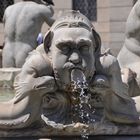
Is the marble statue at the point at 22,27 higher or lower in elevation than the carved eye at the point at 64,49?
lower

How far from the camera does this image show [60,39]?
3281 mm

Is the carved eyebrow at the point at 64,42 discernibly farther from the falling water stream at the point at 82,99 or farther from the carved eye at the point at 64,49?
the falling water stream at the point at 82,99

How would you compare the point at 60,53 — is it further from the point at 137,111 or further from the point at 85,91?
the point at 137,111

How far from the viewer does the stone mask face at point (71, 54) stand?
3257 mm

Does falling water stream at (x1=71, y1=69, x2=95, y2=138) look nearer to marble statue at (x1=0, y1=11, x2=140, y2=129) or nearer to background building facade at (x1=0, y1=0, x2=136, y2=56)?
marble statue at (x1=0, y1=11, x2=140, y2=129)

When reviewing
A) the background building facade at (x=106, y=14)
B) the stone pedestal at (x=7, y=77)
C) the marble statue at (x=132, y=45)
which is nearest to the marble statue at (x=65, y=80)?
the marble statue at (x=132, y=45)

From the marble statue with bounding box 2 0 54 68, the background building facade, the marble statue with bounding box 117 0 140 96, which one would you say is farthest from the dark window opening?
the marble statue with bounding box 117 0 140 96

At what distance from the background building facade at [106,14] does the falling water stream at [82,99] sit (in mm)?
12851

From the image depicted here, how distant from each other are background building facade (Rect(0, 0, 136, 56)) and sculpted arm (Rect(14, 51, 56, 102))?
13.0 m

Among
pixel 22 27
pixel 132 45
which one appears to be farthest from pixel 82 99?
pixel 22 27

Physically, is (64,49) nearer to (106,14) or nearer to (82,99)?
(82,99)

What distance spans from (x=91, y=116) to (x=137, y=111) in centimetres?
26

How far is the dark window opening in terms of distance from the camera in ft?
58.7

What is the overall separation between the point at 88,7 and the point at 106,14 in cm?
71
